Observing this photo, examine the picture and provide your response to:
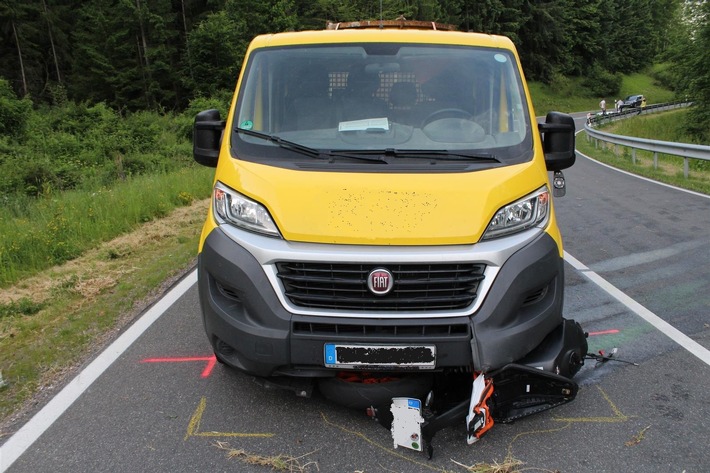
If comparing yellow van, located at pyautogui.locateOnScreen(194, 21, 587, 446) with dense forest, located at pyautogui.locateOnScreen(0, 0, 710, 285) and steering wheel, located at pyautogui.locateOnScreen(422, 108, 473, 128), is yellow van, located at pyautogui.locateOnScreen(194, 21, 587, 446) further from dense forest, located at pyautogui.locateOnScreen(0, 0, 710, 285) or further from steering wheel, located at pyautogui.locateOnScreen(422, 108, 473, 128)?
dense forest, located at pyautogui.locateOnScreen(0, 0, 710, 285)

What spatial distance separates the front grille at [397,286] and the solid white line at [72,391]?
1722mm

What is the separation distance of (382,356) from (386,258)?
512 mm

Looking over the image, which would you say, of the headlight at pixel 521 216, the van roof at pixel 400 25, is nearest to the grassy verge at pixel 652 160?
the van roof at pixel 400 25

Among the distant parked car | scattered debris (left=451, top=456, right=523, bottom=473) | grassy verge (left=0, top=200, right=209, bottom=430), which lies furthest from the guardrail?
the distant parked car

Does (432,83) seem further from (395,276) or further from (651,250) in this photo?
(651,250)

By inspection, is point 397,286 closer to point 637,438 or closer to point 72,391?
point 637,438

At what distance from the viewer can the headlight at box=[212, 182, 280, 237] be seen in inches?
133

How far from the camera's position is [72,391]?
3.98 metres

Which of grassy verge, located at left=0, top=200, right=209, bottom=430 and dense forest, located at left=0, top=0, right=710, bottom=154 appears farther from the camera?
dense forest, located at left=0, top=0, right=710, bottom=154

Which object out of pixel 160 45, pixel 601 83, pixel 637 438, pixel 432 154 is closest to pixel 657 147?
pixel 432 154

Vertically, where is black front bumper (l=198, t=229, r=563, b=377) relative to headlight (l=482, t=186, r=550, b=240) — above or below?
below

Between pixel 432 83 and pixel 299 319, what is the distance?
202 cm

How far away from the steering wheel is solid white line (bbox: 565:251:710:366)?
2.40 m

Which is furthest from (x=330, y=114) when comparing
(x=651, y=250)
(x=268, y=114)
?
(x=651, y=250)
